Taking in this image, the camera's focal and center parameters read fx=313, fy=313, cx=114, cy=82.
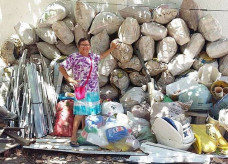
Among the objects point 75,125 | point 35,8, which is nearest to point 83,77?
point 75,125

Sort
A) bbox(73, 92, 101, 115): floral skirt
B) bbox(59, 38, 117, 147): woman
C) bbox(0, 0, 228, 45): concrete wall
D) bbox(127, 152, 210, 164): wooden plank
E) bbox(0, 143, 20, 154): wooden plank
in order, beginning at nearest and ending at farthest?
bbox(127, 152, 210, 164): wooden plank < bbox(0, 143, 20, 154): wooden plank < bbox(59, 38, 117, 147): woman < bbox(73, 92, 101, 115): floral skirt < bbox(0, 0, 228, 45): concrete wall

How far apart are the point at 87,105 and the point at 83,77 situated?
1.47 feet

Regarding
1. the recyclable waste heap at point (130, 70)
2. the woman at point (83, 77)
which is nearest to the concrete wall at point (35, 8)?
the recyclable waste heap at point (130, 70)

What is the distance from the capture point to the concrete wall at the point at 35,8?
19.0ft

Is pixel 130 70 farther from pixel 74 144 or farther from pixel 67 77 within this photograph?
pixel 74 144

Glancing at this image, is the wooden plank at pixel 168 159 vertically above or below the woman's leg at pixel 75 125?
below

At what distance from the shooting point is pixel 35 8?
6.25 meters

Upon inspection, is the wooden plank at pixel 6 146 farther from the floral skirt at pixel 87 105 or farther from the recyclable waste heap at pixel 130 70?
the floral skirt at pixel 87 105

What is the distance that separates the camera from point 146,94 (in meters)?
5.42

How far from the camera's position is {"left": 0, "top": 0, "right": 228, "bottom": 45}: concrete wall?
5785 millimetres

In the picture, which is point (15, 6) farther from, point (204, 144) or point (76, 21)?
point (204, 144)

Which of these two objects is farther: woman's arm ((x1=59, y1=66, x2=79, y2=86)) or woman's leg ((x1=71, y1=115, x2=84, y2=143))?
woman's leg ((x1=71, y1=115, x2=84, y2=143))

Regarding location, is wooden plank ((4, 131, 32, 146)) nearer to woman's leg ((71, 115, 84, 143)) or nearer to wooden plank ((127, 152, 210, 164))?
woman's leg ((71, 115, 84, 143))

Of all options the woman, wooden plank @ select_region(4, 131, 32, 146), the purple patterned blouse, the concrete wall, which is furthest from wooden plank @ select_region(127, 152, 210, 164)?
the concrete wall
